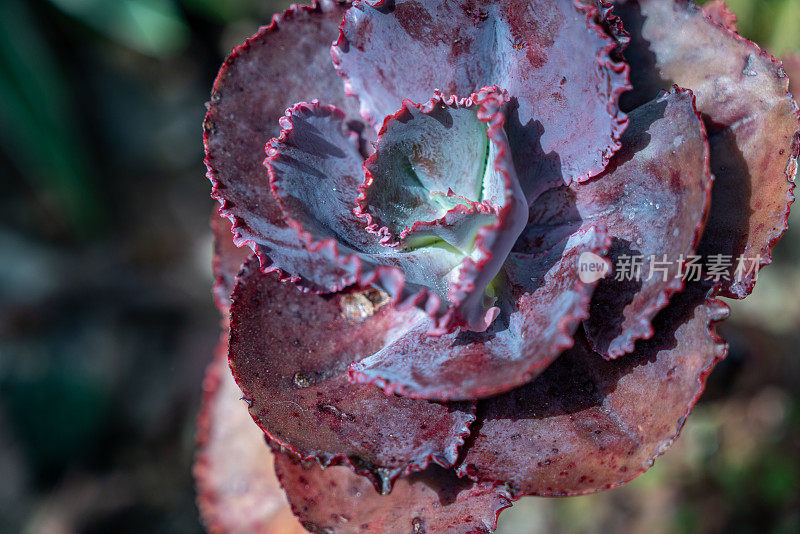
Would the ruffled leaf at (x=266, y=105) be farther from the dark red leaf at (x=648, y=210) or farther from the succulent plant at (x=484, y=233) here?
the dark red leaf at (x=648, y=210)

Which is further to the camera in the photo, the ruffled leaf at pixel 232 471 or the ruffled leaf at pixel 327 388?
the ruffled leaf at pixel 232 471

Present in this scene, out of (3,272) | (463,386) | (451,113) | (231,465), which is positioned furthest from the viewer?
(3,272)

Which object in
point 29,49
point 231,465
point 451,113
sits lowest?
point 231,465

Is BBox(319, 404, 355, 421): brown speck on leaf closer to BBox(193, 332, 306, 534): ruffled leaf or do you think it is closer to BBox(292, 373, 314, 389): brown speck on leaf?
BBox(292, 373, 314, 389): brown speck on leaf

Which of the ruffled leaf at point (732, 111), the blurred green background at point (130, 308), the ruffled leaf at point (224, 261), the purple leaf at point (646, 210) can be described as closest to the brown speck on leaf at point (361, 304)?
the ruffled leaf at point (224, 261)

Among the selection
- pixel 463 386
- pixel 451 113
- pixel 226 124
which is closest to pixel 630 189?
pixel 451 113

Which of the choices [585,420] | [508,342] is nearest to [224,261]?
[508,342]

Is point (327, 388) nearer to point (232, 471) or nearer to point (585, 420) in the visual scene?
point (585, 420)

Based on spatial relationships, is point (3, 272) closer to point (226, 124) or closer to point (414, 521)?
point (226, 124)
